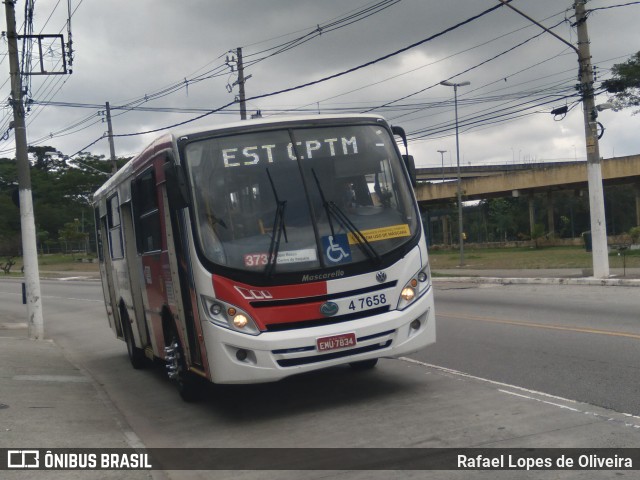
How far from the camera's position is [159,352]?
10.4 m

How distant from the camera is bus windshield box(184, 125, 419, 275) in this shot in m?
7.92

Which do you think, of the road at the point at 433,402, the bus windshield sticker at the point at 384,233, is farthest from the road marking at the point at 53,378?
the bus windshield sticker at the point at 384,233

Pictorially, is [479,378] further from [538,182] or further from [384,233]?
[538,182]

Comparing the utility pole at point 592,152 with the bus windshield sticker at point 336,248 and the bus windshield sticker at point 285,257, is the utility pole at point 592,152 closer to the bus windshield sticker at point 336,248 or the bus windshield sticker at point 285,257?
the bus windshield sticker at point 336,248

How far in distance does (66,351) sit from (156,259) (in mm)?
7842

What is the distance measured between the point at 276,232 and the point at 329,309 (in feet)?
3.02

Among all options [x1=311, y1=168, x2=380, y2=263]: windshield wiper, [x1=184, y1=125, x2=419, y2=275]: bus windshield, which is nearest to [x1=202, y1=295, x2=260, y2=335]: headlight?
[x1=184, y1=125, x2=419, y2=275]: bus windshield

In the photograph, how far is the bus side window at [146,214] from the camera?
371 inches

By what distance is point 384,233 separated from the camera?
326 inches

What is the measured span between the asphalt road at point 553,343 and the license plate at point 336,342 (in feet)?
7.09

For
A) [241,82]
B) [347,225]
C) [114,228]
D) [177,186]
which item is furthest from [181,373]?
[241,82]

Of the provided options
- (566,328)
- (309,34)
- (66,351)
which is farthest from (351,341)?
(309,34)

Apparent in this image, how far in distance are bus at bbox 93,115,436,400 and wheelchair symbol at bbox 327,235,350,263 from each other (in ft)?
0.04

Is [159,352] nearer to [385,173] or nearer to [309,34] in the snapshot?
[385,173]
